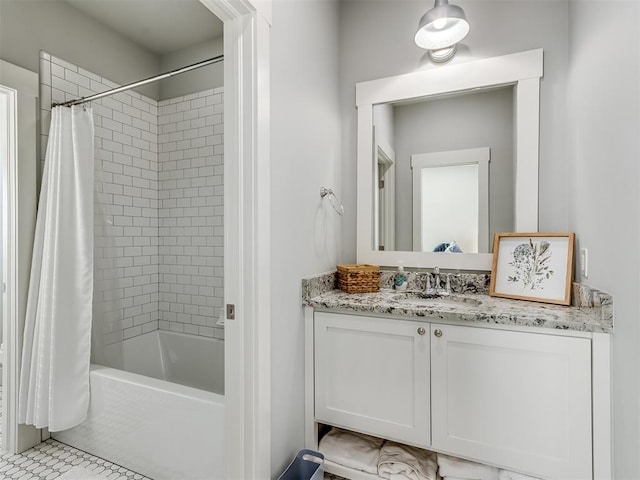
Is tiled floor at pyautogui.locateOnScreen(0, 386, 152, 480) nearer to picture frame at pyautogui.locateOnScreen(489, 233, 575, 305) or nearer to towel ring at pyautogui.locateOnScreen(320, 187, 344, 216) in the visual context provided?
towel ring at pyautogui.locateOnScreen(320, 187, 344, 216)

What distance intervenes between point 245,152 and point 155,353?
2.00m

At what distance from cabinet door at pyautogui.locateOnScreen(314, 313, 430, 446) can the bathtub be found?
0.49 metres

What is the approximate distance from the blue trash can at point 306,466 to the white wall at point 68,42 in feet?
8.06

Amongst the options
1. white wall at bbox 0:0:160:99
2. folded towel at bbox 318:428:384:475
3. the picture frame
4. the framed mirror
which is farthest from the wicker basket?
white wall at bbox 0:0:160:99

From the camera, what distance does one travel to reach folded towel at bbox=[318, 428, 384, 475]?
1515 millimetres

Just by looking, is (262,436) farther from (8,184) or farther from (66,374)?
(8,184)

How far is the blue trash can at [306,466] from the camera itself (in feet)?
4.70

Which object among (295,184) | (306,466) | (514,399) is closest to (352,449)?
(306,466)

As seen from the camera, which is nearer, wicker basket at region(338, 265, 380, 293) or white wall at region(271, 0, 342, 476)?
white wall at region(271, 0, 342, 476)

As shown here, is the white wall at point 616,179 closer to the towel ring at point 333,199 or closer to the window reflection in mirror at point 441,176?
the window reflection in mirror at point 441,176

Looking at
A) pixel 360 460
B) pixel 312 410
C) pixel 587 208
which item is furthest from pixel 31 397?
pixel 587 208

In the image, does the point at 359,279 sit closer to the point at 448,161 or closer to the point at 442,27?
the point at 448,161

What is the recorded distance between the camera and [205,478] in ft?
4.73

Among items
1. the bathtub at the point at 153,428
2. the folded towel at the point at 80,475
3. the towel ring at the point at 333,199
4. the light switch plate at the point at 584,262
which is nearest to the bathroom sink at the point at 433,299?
the light switch plate at the point at 584,262
